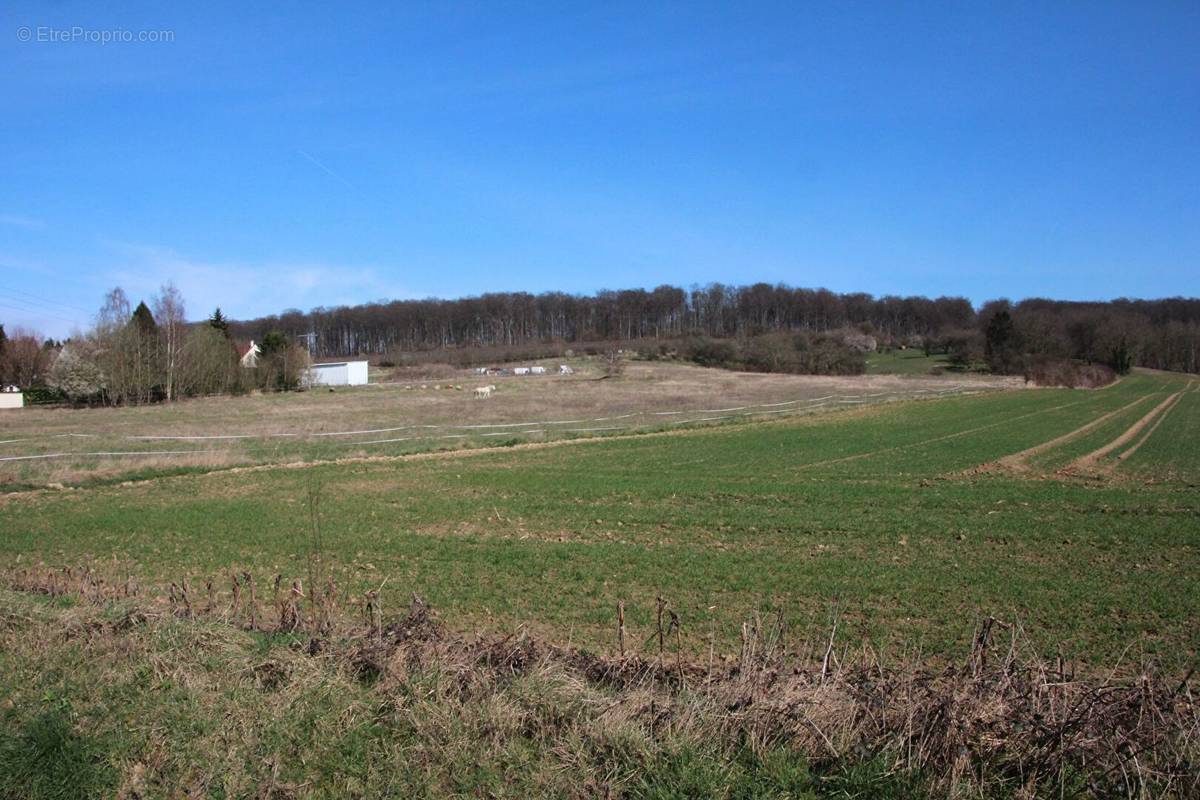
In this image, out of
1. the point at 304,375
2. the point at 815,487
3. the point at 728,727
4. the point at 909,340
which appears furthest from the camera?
the point at 909,340

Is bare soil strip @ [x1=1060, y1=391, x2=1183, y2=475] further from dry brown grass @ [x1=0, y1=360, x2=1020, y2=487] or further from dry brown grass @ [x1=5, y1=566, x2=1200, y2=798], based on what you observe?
dry brown grass @ [x1=5, y1=566, x2=1200, y2=798]

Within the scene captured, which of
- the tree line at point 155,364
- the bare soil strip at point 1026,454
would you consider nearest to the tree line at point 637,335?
the tree line at point 155,364

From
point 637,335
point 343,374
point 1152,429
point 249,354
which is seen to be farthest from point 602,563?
point 637,335

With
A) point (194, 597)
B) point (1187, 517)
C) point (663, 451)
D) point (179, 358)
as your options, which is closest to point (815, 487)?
point (1187, 517)

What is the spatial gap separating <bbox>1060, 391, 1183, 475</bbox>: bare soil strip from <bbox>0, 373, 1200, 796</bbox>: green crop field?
407 millimetres

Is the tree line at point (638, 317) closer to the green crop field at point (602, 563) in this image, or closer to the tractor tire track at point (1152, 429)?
the tractor tire track at point (1152, 429)

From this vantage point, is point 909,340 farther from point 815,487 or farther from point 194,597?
point 194,597

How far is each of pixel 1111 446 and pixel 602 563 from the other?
2950 cm

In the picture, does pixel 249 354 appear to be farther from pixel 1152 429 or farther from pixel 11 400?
pixel 1152 429

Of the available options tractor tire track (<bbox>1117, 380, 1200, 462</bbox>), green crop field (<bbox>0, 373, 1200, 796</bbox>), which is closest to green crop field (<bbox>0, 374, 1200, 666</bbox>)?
green crop field (<bbox>0, 373, 1200, 796</bbox>)

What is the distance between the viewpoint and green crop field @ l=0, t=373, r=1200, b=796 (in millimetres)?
4754

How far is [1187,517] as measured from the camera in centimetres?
1631

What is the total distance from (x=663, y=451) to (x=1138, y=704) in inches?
1069

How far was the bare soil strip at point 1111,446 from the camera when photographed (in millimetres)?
25359
